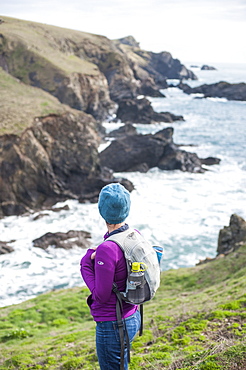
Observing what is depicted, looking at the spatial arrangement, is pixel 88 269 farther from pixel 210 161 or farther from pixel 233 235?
pixel 210 161

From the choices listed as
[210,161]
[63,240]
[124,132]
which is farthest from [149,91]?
[63,240]

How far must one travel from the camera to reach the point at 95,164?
122 feet

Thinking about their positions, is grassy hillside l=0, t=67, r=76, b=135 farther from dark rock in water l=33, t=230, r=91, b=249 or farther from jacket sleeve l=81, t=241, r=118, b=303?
jacket sleeve l=81, t=241, r=118, b=303

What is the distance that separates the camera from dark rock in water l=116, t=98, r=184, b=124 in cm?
7029

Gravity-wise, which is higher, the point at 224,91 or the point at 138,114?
the point at 224,91

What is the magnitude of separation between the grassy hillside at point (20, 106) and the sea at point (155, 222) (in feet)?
27.4

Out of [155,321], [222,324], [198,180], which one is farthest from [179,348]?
[198,180]

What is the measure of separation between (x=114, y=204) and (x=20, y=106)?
120 ft

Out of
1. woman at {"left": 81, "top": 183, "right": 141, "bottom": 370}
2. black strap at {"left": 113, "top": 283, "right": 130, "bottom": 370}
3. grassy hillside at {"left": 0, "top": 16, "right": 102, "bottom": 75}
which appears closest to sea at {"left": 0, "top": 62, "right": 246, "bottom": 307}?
woman at {"left": 81, "top": 183, "right": 141, "bottom": 370}

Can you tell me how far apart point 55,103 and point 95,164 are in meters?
9.19

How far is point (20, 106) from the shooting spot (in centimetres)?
3866

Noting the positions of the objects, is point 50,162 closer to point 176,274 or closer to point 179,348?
point 176,274

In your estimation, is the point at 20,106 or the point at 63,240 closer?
the point at 63,240

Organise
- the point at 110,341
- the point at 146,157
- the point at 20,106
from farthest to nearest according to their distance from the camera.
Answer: the point at 146,157 < the point at 20,106 < the point at 110,341
